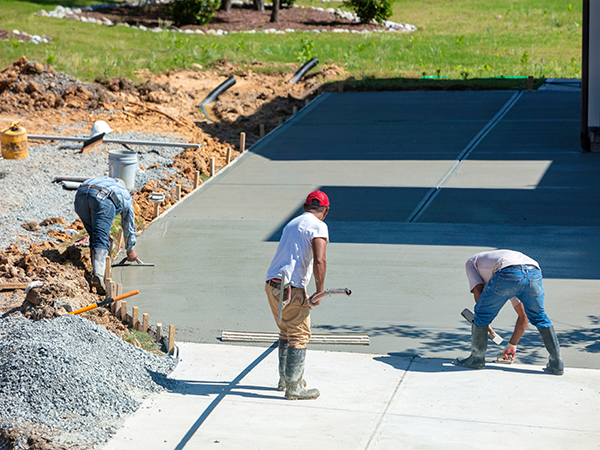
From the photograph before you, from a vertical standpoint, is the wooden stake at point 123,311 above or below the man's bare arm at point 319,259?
Result: below

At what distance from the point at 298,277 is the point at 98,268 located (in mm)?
3806

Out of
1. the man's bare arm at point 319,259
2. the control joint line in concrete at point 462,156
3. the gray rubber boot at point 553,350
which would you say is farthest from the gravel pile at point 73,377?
the control joint line in concrete at point 462,156

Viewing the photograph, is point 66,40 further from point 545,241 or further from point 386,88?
point 545,241

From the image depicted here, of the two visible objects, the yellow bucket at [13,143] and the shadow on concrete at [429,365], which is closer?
the shadow on concrete at [429,365]

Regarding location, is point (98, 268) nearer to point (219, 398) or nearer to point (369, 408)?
point (219, 398)

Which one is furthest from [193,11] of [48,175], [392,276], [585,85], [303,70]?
[392,276]

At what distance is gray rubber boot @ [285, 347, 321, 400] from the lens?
233 inches

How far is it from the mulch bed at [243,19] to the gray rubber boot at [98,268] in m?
22.7

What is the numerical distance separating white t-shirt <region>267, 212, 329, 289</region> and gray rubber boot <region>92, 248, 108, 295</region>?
11.6ft

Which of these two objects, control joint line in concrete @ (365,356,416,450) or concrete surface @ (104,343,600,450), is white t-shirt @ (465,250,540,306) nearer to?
concrete surface @ (104,343,600,450)

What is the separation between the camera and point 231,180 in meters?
13.7

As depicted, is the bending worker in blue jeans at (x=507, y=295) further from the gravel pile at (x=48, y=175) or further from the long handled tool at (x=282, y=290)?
the gravel pile at (x=48, y=175)

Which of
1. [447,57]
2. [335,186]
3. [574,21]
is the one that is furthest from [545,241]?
[574,21]

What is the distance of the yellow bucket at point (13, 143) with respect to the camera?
13.9 metres
